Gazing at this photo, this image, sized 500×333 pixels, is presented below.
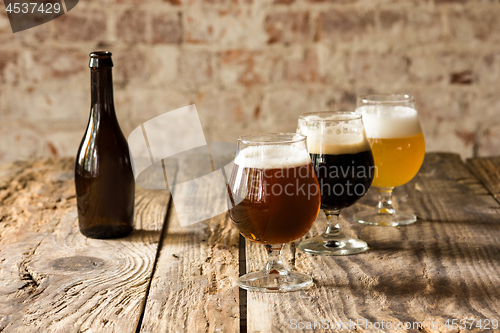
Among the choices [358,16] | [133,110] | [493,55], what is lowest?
[133,110]

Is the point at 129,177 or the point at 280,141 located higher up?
the point at 280,141

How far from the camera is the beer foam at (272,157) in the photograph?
0.84m

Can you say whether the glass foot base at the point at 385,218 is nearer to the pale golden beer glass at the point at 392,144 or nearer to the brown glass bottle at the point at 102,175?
the pale golden beer glass at the point at 392,144

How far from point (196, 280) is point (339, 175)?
1.10 feet

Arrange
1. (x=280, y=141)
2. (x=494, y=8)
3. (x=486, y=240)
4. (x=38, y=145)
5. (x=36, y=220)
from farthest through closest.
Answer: (x=38, y=145), (x=494, y=8), (x=36, y=220), (x=486, y=240), (x=280, y=141)

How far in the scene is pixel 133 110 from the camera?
2.46 meters

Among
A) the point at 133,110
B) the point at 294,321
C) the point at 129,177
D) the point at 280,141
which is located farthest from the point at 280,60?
the point at 294,321

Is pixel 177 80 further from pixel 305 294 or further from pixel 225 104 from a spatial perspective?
pixel 305 294

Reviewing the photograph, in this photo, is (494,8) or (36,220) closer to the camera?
(36,220)

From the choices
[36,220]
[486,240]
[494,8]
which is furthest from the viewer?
[494,8]

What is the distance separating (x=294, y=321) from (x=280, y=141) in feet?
0.90

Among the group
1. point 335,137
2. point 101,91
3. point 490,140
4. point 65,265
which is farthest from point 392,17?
point 65,265

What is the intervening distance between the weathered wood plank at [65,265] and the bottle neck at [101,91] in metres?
0.26

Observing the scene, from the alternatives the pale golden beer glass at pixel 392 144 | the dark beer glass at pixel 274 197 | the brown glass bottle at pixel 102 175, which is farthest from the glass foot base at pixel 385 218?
the brown glass bottle at pixel 102 175
